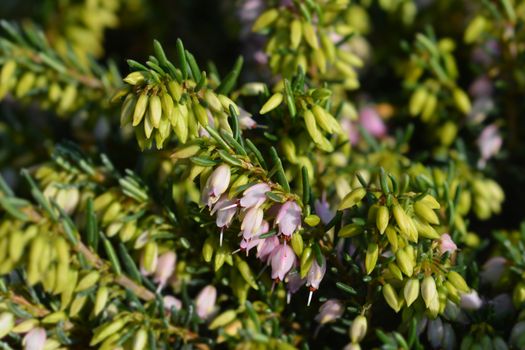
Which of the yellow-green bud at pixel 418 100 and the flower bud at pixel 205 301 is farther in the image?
the yellow-green bud at pixel 418 100

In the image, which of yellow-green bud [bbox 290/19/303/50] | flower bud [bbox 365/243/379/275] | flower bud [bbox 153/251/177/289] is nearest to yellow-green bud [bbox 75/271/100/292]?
flower bud [bbox 153/251/177/289]

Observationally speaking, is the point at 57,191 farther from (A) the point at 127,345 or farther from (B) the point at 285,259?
(B) the point at 285,259

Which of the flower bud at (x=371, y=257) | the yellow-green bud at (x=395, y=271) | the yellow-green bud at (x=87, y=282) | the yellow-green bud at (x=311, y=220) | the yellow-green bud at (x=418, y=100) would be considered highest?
the yellow-green bud at (x=87, y=282)

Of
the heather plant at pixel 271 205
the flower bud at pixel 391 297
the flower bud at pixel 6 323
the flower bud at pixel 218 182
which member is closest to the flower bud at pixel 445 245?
the heather plant at pixel 271 205

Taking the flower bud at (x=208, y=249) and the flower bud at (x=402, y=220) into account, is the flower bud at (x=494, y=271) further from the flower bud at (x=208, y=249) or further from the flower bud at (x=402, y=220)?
the flower bud at (x=208, y=249)

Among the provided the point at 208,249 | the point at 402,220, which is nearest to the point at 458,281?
the point at 402,220

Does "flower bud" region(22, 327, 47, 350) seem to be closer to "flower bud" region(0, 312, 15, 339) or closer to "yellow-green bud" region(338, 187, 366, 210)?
"flower bud" region(0, 312, 15, 339)
